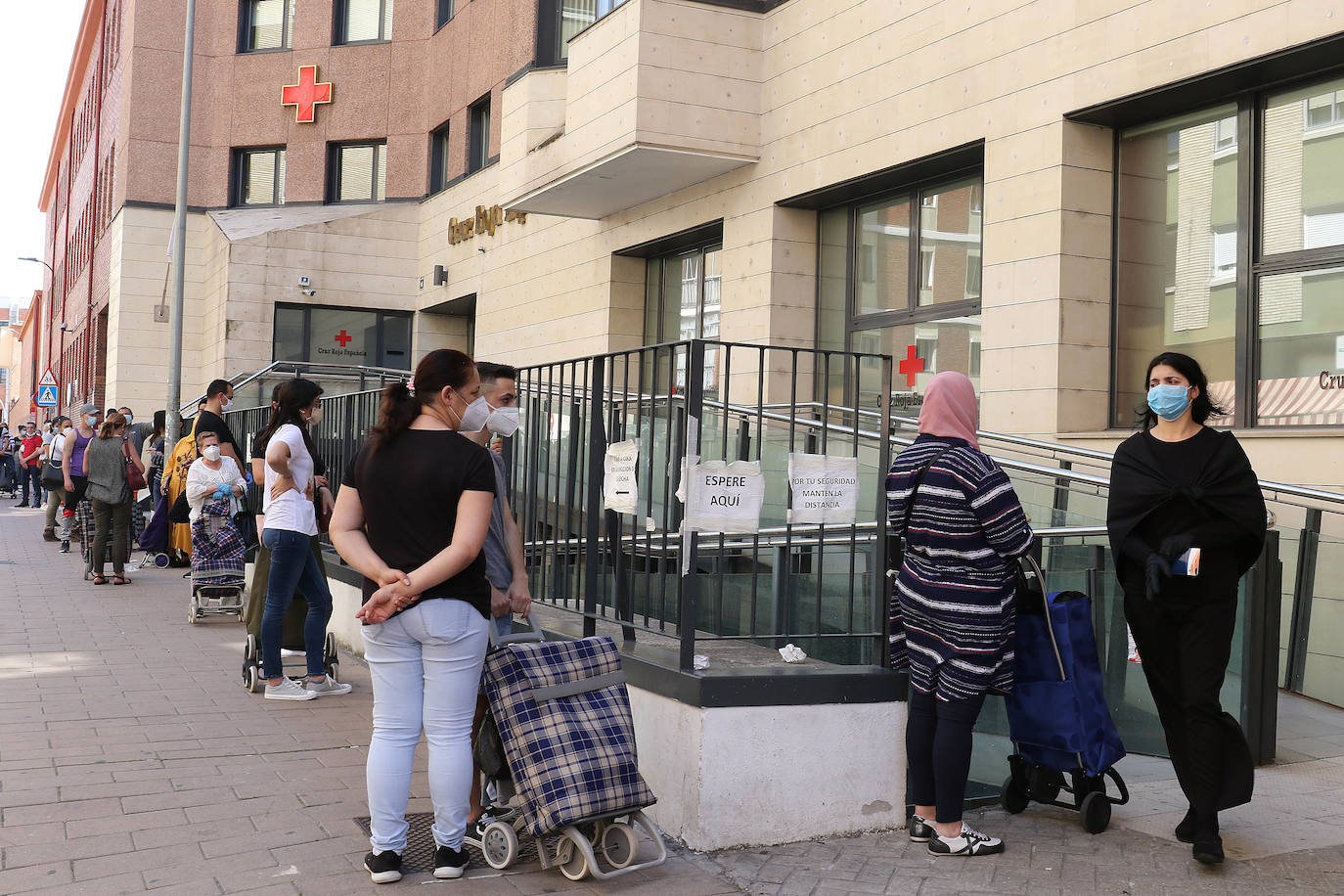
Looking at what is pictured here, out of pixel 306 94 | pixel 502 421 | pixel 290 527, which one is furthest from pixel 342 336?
pixel 502 421

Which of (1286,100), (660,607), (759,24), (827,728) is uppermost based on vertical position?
(759,24)

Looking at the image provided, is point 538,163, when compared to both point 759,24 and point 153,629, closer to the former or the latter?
point 759,24

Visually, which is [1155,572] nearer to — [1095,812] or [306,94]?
[1095,812]

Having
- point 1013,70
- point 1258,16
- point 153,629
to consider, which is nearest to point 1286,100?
point 1258,16

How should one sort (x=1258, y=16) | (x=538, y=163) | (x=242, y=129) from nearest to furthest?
1. (x=1258, y=16)
2. (x=538, y=163)
3. (x=242, y=129)

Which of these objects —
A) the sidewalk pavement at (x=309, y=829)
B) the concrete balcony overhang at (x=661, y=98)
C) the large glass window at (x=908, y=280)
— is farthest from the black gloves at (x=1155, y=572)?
the concrete balcony overhang at (x=661, y=98)

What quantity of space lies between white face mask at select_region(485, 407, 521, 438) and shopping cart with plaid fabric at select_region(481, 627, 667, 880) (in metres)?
1.03

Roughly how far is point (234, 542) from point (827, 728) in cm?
722

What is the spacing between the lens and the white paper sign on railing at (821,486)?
17.0 feet

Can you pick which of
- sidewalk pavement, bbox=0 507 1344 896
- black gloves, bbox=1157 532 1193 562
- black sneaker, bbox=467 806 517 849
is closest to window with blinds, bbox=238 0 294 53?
sidewalk pavement, bbox=0 507 1344 896

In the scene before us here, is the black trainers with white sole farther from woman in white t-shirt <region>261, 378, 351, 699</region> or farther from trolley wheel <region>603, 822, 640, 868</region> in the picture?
woman in white t-shirt <region>261, 378, 351, 699</region>

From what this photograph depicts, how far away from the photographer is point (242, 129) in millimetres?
27781

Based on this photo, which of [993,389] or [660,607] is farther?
[993,389]

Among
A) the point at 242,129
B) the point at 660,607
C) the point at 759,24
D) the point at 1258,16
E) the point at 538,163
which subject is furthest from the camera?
the point at 242,129
